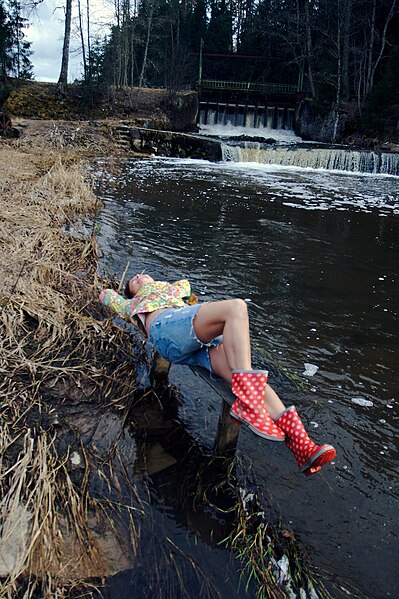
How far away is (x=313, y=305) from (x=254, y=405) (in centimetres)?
315

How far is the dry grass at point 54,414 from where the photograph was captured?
210cm

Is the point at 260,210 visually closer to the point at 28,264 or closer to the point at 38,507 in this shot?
the point at 28,264

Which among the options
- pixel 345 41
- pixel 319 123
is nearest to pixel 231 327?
pixel 319 123

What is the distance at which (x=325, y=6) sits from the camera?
93.4 feet

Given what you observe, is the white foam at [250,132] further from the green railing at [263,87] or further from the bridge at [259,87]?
the green railing at [263,87]

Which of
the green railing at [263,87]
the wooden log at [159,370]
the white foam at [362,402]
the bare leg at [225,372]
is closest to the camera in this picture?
the bare leg at [225,372]

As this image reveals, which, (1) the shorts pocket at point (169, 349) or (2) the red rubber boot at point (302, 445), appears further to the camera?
(1) the shorts pocket at point (169, 349)

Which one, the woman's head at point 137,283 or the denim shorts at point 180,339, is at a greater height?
the woman's head at point 137,283

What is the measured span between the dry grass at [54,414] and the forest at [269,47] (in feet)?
72.5

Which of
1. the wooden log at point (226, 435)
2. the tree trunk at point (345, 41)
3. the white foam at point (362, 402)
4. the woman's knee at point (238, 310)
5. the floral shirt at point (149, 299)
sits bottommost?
the white foam at point (362, 402)

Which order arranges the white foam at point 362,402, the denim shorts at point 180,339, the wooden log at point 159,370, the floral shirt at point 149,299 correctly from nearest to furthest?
the denim shorts at point 180,339, the floral shirt at point 149,299, the wooden log at point 159,370, the white foam at point 362,402

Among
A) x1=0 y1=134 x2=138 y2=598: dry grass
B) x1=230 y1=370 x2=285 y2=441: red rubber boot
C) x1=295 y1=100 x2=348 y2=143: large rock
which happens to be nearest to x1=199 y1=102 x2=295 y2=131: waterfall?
x1=295 y1=100 x2=348 y2=143: large rock

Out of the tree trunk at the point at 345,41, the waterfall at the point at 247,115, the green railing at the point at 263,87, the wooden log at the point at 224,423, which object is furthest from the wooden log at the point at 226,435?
the green railing at the point at 263,87

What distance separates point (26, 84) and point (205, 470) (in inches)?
1113
